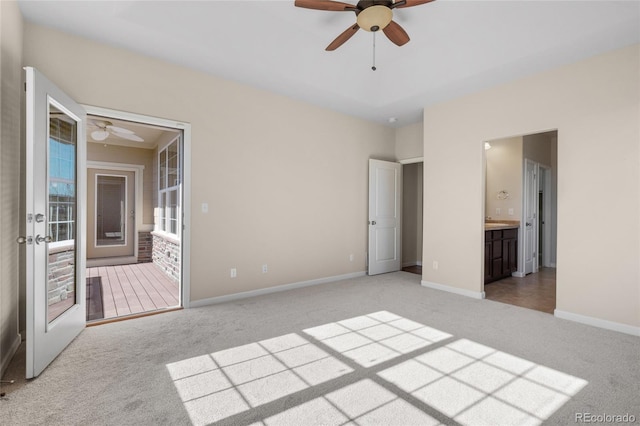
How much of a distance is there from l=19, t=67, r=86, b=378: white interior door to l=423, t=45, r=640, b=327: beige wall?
14.6 ft

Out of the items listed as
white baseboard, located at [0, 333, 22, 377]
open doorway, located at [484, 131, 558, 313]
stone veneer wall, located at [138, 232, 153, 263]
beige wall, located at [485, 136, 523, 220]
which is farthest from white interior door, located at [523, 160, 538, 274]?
stone veneer wall, located at [138, 232, 153, 263]

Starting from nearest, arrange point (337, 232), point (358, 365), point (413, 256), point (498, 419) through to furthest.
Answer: point (498, 419) → point (358, 365) → point (337, 232) → point (413, 256)

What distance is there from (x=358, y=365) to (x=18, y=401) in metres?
2.12

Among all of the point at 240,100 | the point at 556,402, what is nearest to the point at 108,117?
the point at 240,100

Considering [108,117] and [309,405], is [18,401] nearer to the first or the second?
[309,405]

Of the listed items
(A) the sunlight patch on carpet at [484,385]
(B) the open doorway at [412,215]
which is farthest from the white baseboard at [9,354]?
(B) the open doorway at [412,215]

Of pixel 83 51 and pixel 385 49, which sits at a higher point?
pixel 385 49

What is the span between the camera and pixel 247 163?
13.3 feet

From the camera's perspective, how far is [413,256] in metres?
6.67

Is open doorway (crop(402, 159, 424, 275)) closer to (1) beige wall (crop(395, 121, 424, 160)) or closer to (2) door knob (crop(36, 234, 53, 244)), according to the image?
(1) beige wall (crop(395, 121, 424, 160))

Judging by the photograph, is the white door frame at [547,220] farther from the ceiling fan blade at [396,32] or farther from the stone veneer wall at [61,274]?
the stone veneer wall at [61,274]

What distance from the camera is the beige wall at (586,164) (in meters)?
2.97

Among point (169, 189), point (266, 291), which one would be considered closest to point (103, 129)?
point (169, 189)

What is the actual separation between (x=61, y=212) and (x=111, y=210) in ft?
17.1
